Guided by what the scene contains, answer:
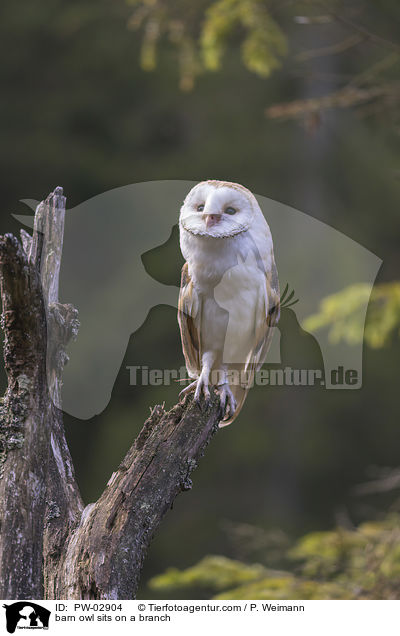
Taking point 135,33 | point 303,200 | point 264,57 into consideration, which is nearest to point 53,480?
point 264,57

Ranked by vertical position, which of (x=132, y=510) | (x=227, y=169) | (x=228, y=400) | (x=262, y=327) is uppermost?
(x=227, y=169)

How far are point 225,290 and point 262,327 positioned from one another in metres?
0.21

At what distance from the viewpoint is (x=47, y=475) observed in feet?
4.29

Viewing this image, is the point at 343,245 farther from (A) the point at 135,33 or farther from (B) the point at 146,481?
(B) the point at 146,481

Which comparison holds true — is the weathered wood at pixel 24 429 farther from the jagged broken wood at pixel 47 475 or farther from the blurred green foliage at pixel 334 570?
the blurred green foliage at pixel 334 570

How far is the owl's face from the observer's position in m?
1.50

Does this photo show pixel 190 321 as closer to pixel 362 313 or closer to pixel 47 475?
pixel 362 313
